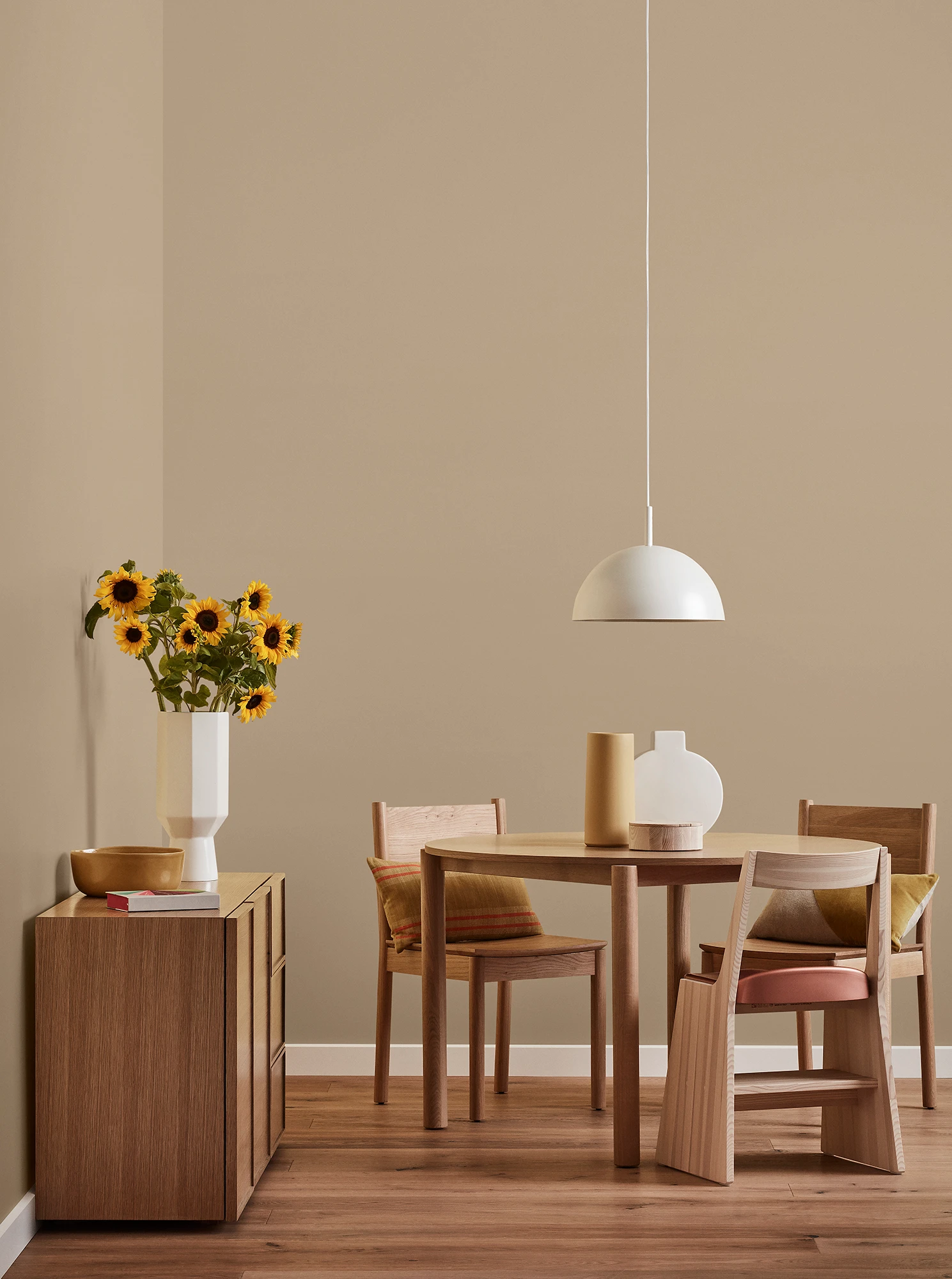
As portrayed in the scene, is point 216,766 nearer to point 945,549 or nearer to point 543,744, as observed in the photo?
point 543,744

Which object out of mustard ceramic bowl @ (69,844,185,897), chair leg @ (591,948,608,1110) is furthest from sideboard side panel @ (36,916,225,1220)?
chair leg @ (591,948,608,1110)

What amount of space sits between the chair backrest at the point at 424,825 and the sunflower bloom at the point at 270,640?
0.70m

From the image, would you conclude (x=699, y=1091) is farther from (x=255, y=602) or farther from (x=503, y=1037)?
(x=255, y=602)

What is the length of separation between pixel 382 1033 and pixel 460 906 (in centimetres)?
40

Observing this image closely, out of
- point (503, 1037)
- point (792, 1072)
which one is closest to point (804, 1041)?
point (792, 1072)

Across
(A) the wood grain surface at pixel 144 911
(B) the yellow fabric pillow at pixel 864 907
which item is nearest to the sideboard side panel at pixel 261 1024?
(A) the wood grain surface at pixel 144 911

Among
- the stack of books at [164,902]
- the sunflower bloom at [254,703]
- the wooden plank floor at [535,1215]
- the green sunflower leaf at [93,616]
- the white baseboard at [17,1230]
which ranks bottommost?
the wooden plank floor at [535,1215]

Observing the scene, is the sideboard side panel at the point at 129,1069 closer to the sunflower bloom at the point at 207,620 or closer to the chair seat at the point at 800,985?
the sunflower bloom at the point at 207,620

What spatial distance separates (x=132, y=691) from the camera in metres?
3.82

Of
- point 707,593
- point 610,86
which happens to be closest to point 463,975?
point 707,593

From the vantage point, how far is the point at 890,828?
392cm

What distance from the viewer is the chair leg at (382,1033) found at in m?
3.79

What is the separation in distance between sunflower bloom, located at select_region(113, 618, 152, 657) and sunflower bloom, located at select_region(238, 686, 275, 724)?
26cm

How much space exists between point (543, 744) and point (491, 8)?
2254 mm
